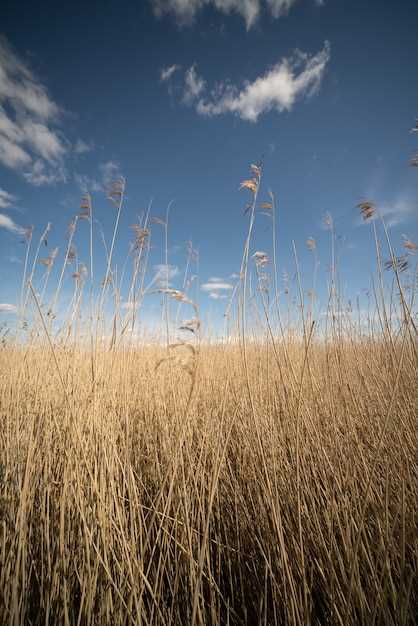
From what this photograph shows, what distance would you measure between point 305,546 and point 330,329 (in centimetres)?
172

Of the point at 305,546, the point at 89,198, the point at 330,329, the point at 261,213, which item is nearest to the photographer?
the point at 305,546

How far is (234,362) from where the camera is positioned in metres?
2.72

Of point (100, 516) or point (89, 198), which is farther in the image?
point (89, 198)

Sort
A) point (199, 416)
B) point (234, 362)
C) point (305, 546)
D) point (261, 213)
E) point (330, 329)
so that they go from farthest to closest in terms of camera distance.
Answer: point (234, 362) → point (330, 329) → point (199, 416) → point (261, 213) → point (305, 546)

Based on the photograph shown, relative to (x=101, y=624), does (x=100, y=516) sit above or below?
above

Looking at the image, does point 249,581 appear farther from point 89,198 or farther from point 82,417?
point 89,198

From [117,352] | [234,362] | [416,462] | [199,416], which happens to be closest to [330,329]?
[234,362]

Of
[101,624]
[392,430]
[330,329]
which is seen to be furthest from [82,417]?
[330,329]

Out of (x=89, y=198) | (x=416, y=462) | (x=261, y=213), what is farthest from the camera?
(x=89, y=198)

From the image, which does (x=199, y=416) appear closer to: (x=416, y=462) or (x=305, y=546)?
(x=305, y=546)

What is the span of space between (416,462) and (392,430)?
0.23 metres

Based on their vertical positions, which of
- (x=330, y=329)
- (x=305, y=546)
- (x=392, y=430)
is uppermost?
(x=330, y=329)

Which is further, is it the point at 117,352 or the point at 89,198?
the point at 89,198

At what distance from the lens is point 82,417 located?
1.34 m
